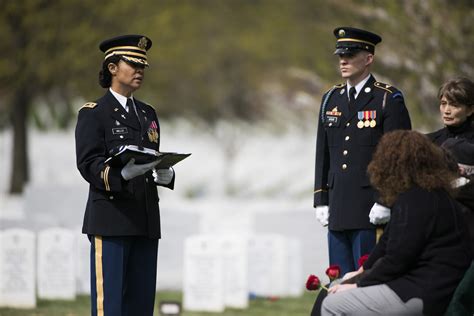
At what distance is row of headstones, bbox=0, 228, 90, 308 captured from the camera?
11750mm

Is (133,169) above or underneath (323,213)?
above

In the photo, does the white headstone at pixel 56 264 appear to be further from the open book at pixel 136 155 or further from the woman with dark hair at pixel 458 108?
the woman with dark hair at pixel 458 108

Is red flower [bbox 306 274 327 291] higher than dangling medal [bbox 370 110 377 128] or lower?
lower

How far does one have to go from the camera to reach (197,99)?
4006 centimetres

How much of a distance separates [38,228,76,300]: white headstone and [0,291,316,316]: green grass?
8.2 inches

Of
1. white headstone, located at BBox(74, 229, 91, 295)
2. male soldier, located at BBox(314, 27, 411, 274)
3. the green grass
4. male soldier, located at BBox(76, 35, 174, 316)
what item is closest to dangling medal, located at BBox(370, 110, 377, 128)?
male soldier, located at BBox(314, 27, 411, 274)

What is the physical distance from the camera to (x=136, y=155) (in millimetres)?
6836

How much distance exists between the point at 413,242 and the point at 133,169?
5.59 ft

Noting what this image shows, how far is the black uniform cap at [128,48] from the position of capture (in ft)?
23.6

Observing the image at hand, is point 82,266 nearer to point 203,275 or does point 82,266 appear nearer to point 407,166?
point 203,275

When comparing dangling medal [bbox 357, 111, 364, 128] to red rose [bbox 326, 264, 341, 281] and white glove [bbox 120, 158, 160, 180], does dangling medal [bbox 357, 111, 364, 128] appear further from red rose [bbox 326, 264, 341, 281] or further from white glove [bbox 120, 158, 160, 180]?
white glove [bbox 120, 158, 160, 180]

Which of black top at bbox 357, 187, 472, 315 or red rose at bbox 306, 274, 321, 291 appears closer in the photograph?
black top at bbox 357, 187, 472, 315

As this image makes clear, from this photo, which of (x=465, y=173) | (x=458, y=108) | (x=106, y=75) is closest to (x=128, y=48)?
(x=106, y=75)

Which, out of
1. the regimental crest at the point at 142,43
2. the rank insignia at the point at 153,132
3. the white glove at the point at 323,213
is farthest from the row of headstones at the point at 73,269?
the regimental crest at the point at 142,43
